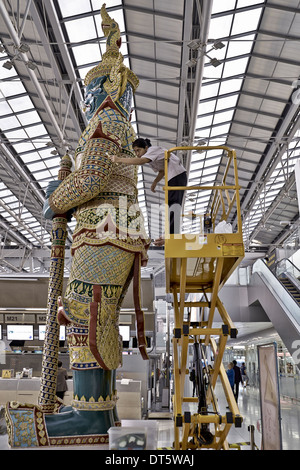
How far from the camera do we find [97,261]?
3.44 metres

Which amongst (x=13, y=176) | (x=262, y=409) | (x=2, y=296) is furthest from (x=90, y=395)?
(x=13, y=176)

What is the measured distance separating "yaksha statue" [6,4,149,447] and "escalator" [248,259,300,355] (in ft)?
29.6

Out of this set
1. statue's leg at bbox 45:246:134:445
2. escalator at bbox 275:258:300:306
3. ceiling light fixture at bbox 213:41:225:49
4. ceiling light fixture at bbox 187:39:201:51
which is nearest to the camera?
statue's leg at bbox 45:246:134:445

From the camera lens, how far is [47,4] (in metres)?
9.76

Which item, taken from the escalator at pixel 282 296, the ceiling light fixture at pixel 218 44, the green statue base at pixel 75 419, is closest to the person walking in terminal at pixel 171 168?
the green statue base at pixel 75 419

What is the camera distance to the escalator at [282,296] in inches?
472

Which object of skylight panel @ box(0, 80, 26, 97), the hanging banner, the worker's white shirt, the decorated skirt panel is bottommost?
the hanging banner

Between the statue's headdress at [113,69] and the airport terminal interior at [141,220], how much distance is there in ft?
0.04

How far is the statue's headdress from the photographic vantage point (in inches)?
157

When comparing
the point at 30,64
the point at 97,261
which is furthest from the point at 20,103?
the point at 97,261

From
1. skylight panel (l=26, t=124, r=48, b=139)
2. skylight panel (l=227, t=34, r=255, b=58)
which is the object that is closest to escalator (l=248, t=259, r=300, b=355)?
skylight panel (l=227, t=34, r=255, b=58)

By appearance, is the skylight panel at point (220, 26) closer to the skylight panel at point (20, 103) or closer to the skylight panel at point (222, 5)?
the skylight panel at point (222, 5)

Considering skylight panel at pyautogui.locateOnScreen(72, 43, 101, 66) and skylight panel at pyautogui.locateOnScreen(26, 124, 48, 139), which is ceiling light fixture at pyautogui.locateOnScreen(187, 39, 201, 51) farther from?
skylight panel at pyautogui.locateOnScreen(26, 124, 48, 139)
